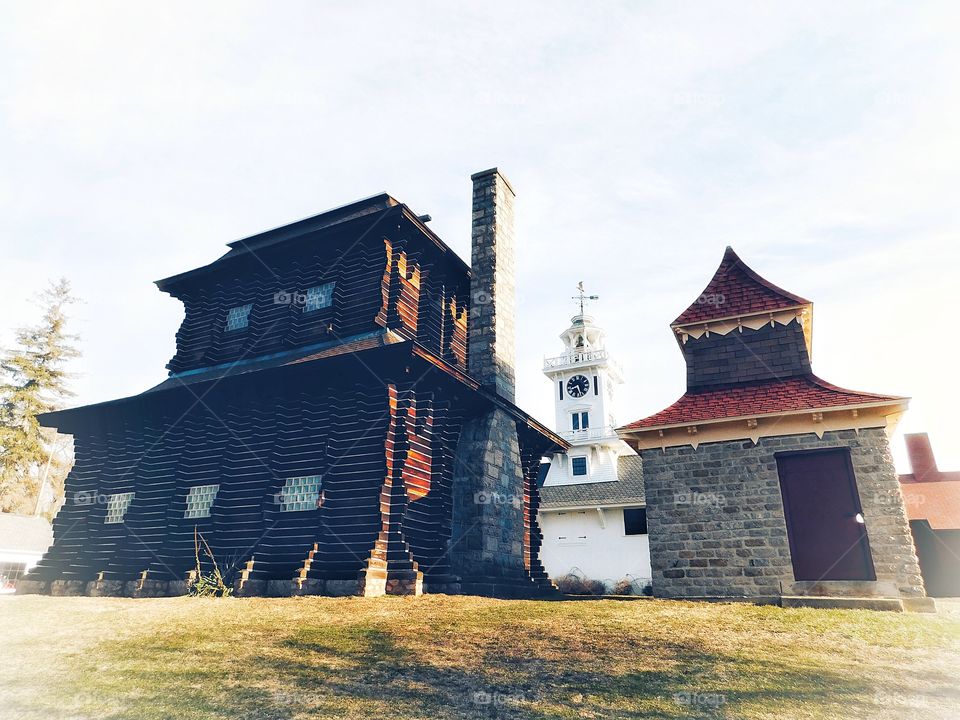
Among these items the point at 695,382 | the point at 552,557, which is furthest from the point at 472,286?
the point at 552,557

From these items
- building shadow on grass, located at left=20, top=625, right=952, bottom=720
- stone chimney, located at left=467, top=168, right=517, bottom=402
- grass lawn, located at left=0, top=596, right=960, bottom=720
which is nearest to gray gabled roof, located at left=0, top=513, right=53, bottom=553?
grass lawn, located at left=0, top=596, right=960, bottom=720

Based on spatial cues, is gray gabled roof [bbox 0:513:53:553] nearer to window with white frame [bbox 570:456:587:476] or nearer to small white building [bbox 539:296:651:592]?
small white building [bbox 539:296:651:592]

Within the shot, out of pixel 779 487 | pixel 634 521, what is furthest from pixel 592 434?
pixel 779 487

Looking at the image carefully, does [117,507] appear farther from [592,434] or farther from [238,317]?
[592,434]

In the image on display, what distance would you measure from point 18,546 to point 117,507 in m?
19.0

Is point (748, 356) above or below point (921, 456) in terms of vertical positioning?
below

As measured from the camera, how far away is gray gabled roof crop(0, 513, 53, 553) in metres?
32.1

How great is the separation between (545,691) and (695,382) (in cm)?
1128

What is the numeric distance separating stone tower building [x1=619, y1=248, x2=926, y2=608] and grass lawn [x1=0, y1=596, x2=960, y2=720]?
1.88 meters

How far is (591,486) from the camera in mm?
37188

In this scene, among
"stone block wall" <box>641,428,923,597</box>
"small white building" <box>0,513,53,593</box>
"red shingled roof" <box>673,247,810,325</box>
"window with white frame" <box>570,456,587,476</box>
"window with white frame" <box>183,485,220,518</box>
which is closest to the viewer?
"stone block wall" <box>641,428,923,597</box>

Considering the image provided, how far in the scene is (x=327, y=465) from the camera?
49.9ft

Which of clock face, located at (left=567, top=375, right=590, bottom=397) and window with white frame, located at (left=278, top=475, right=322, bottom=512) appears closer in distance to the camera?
window with white frame, located at (left=278, top=475, right=322, bottom=512)

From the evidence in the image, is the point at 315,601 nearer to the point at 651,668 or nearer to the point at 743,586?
the point at 651,668
